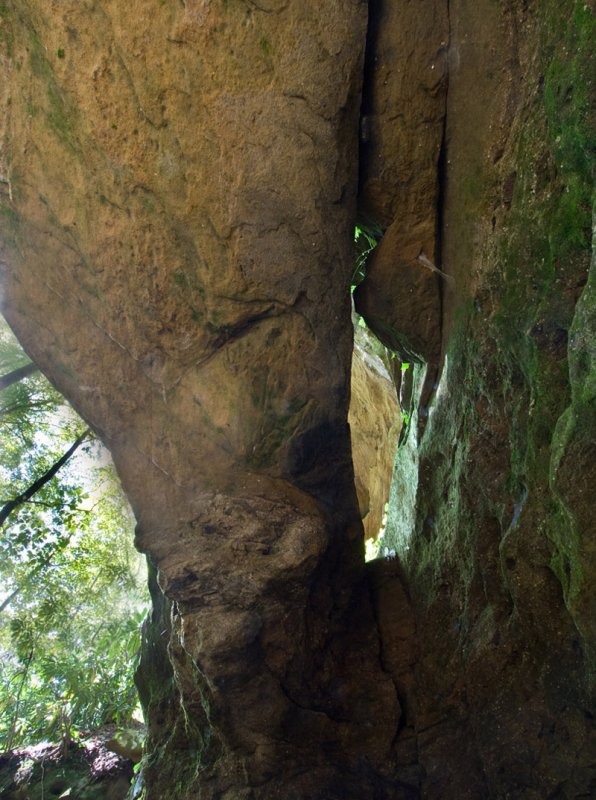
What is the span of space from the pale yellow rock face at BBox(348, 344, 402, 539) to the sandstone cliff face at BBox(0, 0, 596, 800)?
364 cm

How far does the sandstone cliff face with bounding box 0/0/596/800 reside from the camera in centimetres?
327

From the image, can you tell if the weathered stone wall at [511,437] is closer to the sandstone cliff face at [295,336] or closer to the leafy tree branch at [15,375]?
the sandstone cliff face at [295,336]

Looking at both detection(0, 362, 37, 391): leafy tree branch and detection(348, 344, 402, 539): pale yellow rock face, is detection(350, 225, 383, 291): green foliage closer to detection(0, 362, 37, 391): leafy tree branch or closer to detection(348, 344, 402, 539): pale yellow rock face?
detection(348, 344, 402, 539): pale yellow rock face

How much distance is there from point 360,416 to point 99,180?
5785 millimetres

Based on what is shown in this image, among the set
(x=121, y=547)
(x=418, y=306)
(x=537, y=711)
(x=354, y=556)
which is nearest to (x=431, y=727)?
(x=537, y=711)

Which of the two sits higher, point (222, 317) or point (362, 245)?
point (362, 245)

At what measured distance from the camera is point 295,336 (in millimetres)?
3652

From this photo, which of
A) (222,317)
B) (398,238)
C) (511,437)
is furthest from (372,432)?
(511,437)

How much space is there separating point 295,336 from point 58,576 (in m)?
5.21

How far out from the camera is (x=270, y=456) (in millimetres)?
3686

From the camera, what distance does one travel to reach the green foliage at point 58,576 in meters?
6.58

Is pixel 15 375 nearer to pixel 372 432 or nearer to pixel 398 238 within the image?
pixel 372 432

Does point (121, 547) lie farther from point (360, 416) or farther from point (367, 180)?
point (367, 180)

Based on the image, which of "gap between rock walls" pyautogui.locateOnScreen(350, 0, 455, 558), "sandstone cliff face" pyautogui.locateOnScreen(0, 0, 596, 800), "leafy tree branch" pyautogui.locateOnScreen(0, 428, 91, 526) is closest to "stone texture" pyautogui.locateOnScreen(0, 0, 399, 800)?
"sandstone cliff face" pyautogui.locateOnScreen(0, 0, 596, 800)
